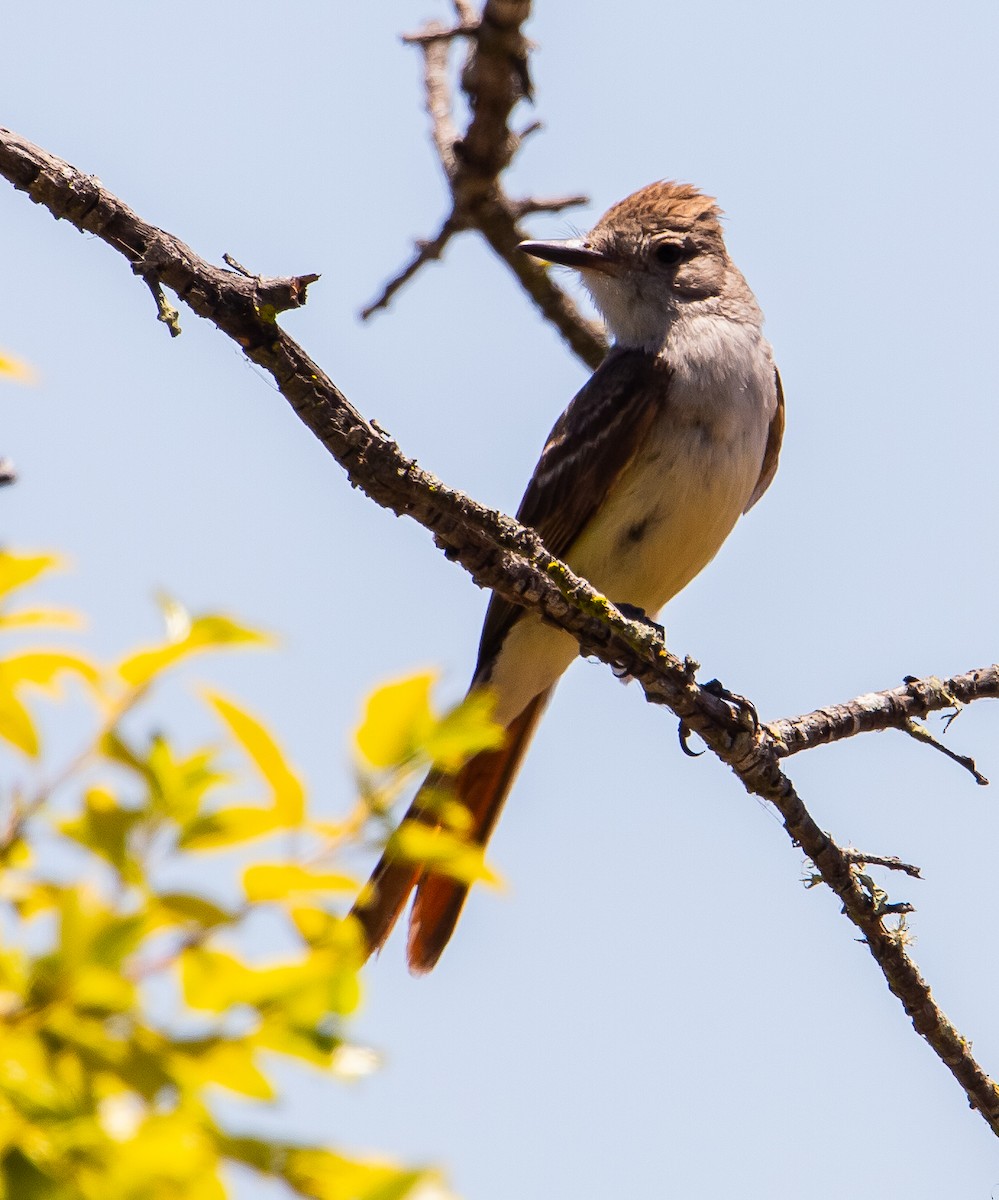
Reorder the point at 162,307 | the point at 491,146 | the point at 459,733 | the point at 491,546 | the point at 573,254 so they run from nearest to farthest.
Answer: the point at 459,733, the point at 162,307, the point at 491,546, the point at 491,146, the point at 573,254

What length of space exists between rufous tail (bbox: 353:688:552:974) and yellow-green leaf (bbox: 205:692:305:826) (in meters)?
2.83

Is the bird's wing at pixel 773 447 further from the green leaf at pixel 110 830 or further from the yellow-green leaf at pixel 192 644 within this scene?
the green leaf at pixel 110 830

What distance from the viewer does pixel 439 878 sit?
6.27m

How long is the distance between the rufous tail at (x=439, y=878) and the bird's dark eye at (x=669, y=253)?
2.32m

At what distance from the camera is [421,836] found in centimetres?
166

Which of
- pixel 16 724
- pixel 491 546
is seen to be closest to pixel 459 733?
pixel 16 724

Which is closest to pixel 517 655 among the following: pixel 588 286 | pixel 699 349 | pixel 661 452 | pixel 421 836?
pixel 661 452

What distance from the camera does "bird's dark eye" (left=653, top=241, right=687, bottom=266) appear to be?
7578 mm

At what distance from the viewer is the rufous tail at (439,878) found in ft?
18.2

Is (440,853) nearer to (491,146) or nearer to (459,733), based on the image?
(459,733)

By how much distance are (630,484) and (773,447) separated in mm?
1168

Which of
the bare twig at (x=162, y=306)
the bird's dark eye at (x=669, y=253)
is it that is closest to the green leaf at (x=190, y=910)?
the bare twig at (x=162, y=306)

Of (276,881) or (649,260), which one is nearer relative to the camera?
(276,881)

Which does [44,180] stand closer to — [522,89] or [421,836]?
[421,836]
